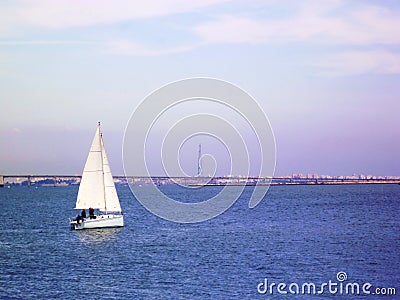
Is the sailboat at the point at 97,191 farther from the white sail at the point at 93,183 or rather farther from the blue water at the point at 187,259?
the blue water at the point at 187,259

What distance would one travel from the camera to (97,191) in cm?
7219

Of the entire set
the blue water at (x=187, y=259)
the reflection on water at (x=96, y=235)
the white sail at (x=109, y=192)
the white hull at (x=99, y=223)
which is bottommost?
the blue water at (x=187, y=259)

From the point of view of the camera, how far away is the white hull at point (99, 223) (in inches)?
2751

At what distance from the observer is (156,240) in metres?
62.8

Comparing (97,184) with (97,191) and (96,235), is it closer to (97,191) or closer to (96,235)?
(97,191)

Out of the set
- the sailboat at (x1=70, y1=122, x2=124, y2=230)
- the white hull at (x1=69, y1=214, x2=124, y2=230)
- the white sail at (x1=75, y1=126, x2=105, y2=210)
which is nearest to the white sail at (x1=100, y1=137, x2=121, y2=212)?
the sailboat at (x1=70, y1=122, x2=124, y2=230)

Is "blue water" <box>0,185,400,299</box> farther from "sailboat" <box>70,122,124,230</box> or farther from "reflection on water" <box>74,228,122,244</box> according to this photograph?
"sailboat" <box>70,122,124,230</box>

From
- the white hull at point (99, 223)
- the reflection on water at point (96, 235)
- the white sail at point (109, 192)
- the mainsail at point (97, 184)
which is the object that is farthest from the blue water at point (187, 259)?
the mainsail at point (97, 184)

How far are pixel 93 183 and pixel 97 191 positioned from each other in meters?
0.83

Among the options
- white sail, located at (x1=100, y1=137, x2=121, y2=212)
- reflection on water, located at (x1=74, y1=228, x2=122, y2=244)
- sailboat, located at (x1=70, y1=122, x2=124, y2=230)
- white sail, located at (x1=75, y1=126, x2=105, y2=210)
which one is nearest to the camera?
reflection on water, located at (x1=74, y1=228, x2=122, y2=244)

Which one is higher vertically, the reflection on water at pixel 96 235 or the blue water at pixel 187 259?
the reflection on water at pixel 96 235

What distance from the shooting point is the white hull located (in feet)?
229

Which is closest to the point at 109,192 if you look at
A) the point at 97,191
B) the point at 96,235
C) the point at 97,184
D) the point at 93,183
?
the point at 97,191

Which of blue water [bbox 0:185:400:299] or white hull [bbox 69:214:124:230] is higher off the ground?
white hull [bbox 69:214:124:230]
